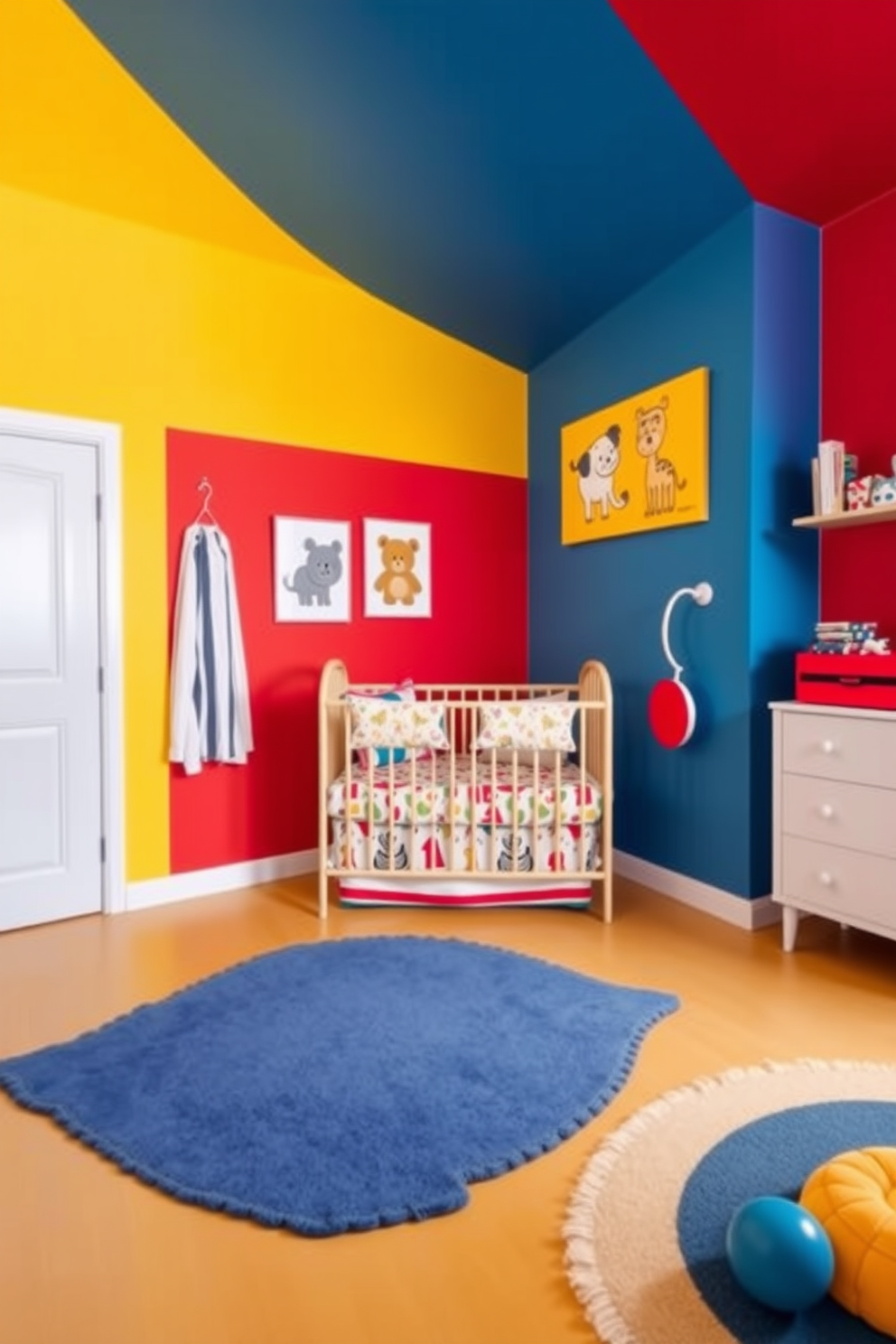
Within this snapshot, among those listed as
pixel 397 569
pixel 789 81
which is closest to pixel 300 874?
pixel 397 569

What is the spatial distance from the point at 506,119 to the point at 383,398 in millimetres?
1350

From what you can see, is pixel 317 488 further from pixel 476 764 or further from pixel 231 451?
pixel 476 764

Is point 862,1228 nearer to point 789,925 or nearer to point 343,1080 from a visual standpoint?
point 343,1080

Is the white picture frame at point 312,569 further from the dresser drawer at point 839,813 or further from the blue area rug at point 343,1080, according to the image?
the dresser drawer at point 839,813

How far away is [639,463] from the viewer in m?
3.23

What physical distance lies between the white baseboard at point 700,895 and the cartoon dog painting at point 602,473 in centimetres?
155

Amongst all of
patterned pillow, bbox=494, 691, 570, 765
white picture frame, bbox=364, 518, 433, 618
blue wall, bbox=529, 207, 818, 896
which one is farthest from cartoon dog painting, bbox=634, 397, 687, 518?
white picture frame, bbox=364, 518, 433, 618

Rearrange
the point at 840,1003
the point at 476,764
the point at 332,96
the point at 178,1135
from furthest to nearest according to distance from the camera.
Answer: the point at 476,764 < the point at 332,96 < the point at 840,1003 < the point at 178,1135

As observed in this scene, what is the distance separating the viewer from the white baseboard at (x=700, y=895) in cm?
280

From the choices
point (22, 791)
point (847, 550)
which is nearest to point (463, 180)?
point (847, 550)

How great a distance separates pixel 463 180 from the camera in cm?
278

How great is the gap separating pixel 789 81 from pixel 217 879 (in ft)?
11.0

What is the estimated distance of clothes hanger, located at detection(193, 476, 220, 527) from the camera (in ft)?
10.4

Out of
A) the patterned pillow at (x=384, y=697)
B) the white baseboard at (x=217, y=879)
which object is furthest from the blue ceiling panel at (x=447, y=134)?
the white baseboard at (x=217, y=879)
